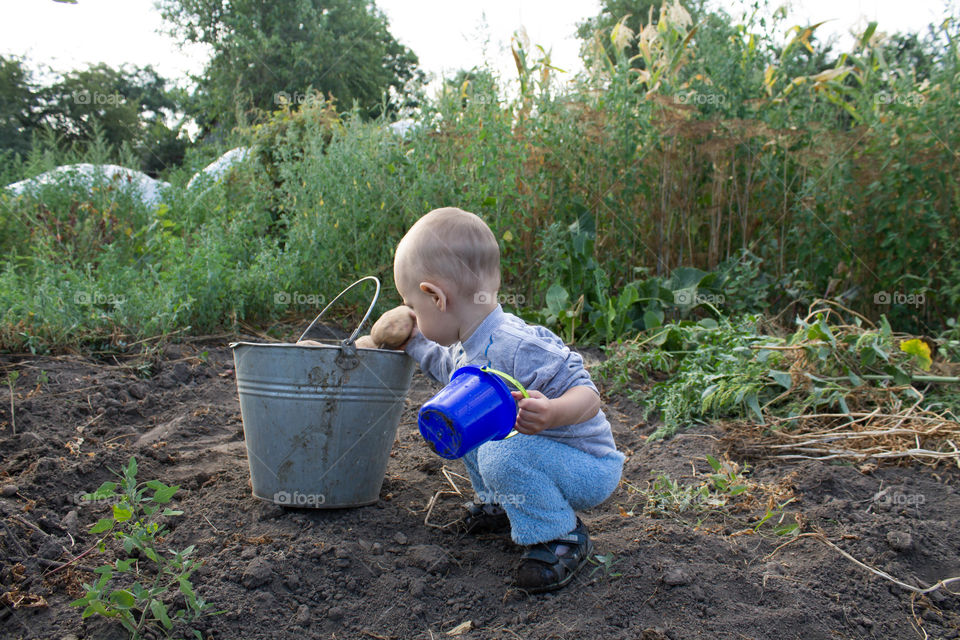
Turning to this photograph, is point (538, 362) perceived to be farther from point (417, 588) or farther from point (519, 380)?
point (417, 588)

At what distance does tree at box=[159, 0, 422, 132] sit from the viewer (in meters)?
19.9

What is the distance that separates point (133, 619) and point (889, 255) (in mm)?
4053

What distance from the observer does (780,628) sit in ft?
4.81

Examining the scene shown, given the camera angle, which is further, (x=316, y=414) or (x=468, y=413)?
(x=316, y=414)

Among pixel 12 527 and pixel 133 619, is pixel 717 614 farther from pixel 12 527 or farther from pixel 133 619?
pixel 12 527

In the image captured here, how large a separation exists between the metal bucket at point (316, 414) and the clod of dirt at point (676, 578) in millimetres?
864

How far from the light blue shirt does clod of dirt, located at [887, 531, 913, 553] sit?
0.81 m

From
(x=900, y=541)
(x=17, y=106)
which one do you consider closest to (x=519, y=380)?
(x=900, y=541)

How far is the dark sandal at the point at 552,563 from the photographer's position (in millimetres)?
1632

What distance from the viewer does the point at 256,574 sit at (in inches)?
61.0

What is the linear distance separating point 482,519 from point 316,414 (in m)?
0.59
